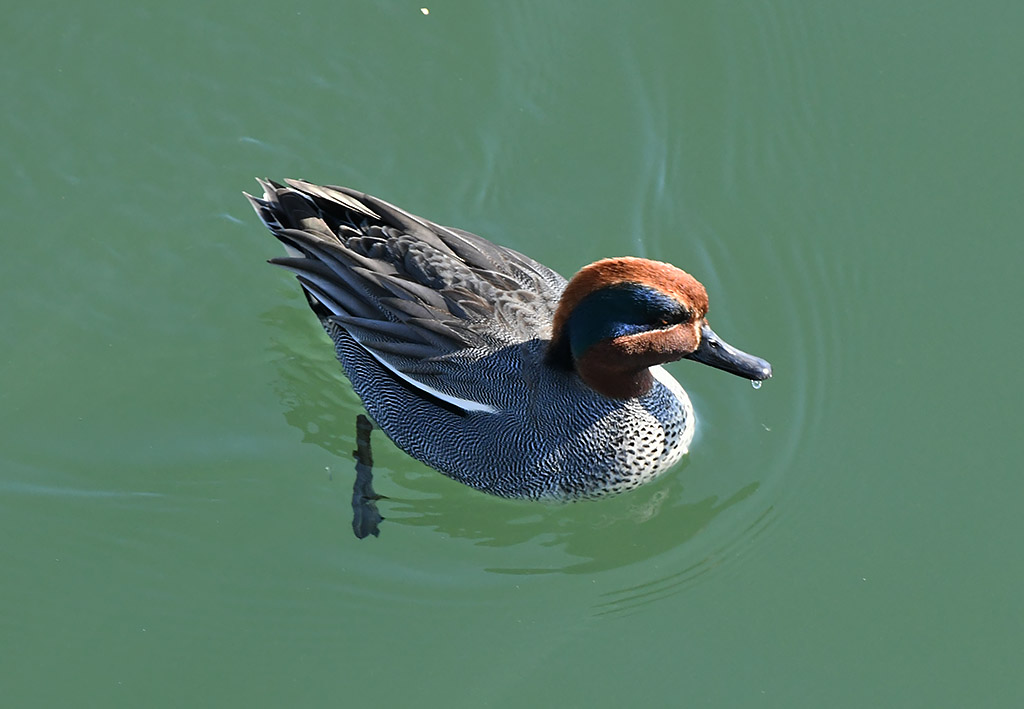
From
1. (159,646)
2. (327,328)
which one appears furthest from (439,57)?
(159,646)

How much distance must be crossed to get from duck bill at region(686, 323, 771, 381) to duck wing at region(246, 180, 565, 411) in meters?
0.96

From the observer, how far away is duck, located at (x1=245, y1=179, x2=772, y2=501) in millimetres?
7551

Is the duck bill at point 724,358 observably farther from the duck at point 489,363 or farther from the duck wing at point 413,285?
the duck wing at point 413,285

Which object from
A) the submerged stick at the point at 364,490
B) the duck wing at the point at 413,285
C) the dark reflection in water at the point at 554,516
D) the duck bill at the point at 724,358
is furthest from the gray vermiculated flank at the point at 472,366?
the duck bill at the point at 724,358

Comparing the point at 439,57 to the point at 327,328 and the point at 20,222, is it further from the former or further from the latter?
the point at 20,222

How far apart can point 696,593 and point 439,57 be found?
4.48 metres

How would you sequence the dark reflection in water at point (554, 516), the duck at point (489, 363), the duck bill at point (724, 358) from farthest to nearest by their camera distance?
the dark reflection in water at point (554, 516)
the duck at point (489, 363)
the duck bill at point (724, 358)

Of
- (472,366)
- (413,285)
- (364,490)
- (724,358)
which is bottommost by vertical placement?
(364,490)

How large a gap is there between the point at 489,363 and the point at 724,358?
1.37 meters

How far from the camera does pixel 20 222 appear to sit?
8883mm

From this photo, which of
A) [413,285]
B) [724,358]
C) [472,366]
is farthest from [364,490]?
[724,358]

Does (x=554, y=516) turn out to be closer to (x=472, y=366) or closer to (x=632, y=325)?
(x=472, y=366)

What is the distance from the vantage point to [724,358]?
7.31 m

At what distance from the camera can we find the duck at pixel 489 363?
7.55m
